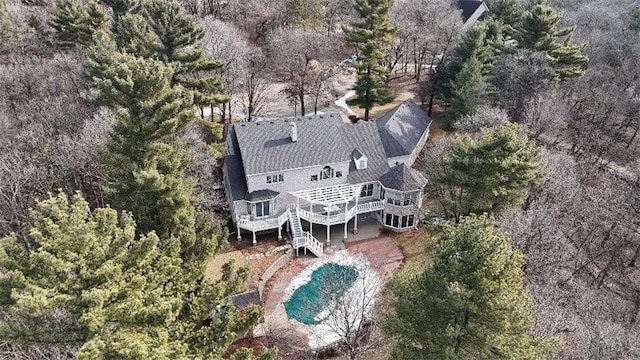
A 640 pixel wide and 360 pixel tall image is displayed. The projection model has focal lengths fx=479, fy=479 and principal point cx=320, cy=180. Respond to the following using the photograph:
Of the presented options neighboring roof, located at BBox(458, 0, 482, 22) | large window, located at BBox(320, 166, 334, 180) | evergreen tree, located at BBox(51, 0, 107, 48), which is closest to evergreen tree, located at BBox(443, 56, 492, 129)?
large window, located at BBox(320, 166, 334, 180)

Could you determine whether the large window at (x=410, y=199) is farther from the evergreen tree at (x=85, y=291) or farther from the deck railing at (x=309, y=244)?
the evergreen tree at (x=85, y=291)

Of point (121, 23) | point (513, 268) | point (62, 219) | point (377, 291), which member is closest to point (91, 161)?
point (121, 23)

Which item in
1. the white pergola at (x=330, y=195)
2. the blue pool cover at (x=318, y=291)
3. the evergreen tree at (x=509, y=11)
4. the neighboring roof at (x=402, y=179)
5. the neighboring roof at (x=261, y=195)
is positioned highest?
the evergreen tree at (x=509, y=11)

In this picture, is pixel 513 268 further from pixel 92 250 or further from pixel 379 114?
pixel 379 114

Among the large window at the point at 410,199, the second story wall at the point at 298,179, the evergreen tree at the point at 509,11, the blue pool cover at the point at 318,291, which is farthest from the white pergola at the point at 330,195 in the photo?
the evergreen tree at the point at 509,11

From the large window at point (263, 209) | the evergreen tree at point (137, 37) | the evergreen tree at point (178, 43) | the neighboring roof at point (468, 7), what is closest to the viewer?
the evergreen tree at point (178, 43)

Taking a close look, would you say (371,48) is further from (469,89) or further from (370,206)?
(370,206)
